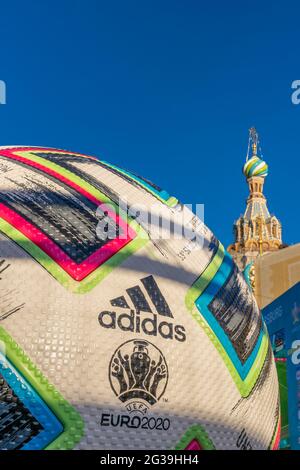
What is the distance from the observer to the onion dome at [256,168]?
40.3 m

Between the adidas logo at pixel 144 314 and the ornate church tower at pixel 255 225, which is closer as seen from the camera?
the adidas logo at pixel 144 314

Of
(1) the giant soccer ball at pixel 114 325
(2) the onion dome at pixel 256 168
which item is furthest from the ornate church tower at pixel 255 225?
(1) the giant soccer ball at pixel 114 325

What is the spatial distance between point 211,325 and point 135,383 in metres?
0.56

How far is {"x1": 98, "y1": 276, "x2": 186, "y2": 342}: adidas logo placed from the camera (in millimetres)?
2285

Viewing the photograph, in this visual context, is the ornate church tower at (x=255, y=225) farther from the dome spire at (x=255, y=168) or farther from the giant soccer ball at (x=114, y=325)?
the giant soccer ball at (x=114, y=325)

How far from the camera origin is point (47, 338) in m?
2.14

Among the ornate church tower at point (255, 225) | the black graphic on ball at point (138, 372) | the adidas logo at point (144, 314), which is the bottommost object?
the black graphic on ball at point (138, 372)

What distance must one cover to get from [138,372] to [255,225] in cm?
3705

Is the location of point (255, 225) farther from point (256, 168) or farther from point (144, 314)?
point (144, 314)

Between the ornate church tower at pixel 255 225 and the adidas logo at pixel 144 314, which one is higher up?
the ornate church tower at pixel 255 225

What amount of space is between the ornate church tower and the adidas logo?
31538 mm

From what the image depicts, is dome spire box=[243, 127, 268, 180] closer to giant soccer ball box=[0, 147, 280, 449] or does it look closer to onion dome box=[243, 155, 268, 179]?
onion dome box=[243, 155, 268, 179]

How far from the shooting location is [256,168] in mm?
40281
